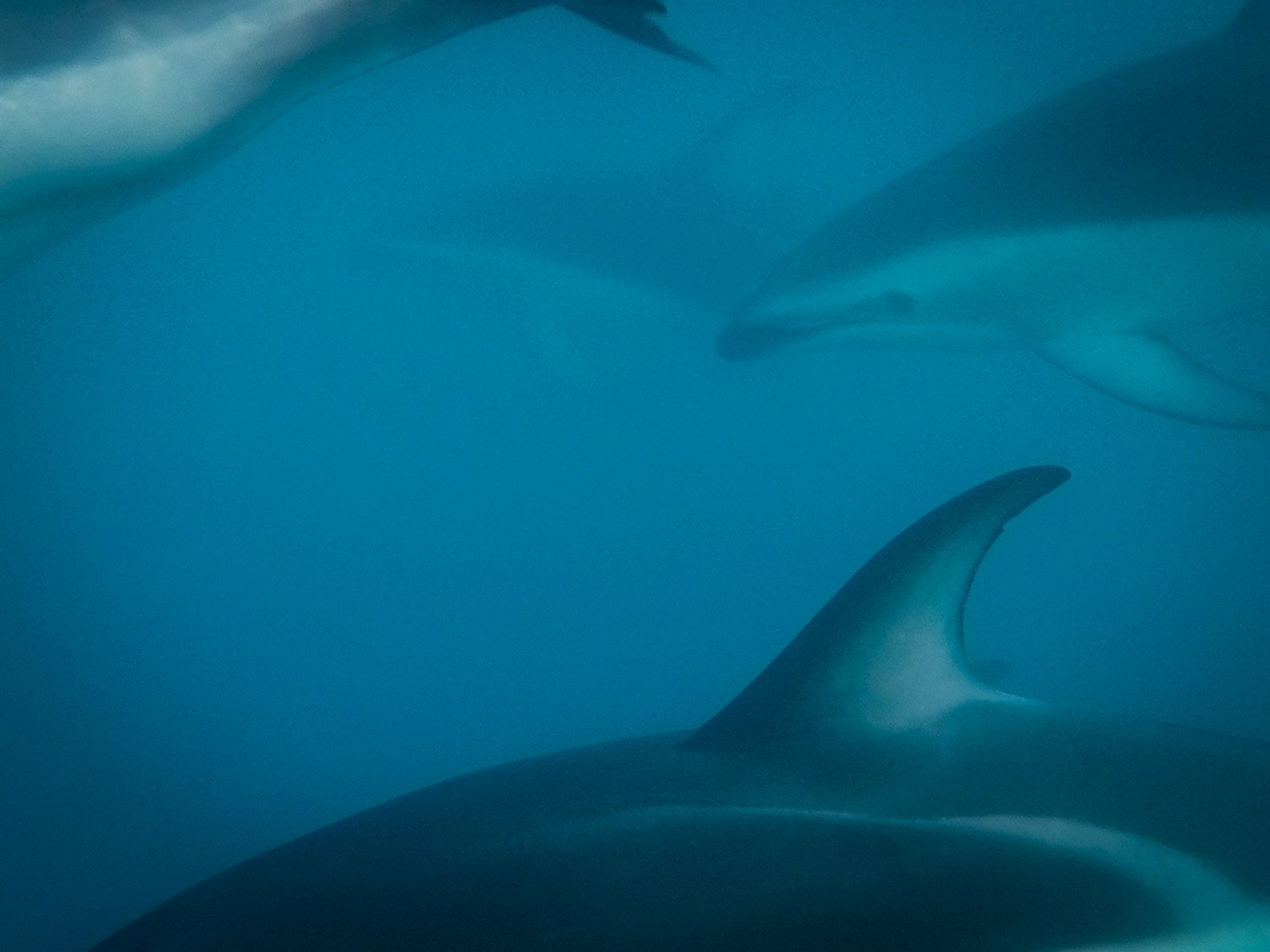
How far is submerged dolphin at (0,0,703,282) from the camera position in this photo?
2.48 m

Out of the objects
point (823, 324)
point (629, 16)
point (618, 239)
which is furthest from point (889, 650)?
point (618, 239)

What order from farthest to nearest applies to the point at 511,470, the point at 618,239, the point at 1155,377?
the point at 511,470 → the point at 618,239 → the point at 1155,377

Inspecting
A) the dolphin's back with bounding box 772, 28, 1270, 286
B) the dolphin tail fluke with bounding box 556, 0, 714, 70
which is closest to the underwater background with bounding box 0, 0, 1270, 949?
the dolphin's back with bounding box 772, 28, 1270, 286

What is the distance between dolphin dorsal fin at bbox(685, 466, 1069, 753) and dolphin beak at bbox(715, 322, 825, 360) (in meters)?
3.58

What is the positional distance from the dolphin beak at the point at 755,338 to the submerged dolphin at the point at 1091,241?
0.04 ft

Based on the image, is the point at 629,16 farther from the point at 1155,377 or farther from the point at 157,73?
the point at 1155,377

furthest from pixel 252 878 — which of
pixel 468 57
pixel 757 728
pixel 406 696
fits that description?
pixel 406 696

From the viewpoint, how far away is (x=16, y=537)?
1290cm

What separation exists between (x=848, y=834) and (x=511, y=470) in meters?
11.5

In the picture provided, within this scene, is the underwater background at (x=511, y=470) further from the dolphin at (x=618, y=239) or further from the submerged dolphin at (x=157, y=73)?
the submerged dolphin at (x=157, y=73)

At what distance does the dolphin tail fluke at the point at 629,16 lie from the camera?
290cm

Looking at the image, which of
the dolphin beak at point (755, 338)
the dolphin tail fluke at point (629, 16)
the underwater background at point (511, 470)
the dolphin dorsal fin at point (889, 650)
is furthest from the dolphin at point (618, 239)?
the dolphin dorsal fin at point (889, 650)

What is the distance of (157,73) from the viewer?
258cm

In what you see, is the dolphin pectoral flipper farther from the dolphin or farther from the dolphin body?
the dolphin
